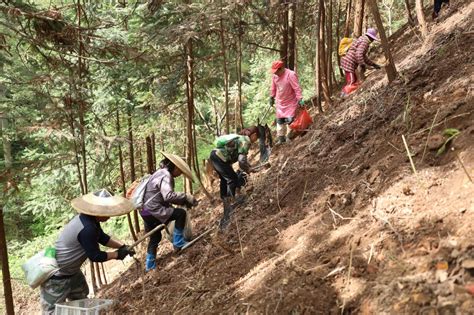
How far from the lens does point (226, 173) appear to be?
7500 millimetres

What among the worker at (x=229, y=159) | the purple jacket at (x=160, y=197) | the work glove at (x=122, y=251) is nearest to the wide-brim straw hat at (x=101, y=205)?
the work glove at (x=122, y=251)

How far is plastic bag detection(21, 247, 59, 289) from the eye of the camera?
5.00 m

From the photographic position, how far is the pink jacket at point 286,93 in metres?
9.22

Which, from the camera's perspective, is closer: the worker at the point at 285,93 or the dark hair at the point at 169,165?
the dark hair at the point at 169,165

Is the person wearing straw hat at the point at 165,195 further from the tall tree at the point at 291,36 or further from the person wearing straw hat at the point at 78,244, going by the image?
the tall tree at the point at 291,36

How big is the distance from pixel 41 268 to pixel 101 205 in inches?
39.4

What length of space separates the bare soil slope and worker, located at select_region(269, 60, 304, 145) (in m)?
1.88

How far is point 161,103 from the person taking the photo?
1206 centimetres

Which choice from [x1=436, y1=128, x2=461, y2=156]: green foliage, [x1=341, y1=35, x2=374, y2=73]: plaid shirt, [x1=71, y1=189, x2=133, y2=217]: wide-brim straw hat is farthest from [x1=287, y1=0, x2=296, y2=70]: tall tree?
[x1=436, y1=128, x2=461, y2=156]: green foliage

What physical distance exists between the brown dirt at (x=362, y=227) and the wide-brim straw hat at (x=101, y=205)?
1290mm

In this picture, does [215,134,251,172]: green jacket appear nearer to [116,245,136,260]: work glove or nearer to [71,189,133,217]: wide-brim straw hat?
[71,189,133,217]: wide-brim straw hat

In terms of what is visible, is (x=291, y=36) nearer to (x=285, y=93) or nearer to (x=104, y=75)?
(x=285, y=93)

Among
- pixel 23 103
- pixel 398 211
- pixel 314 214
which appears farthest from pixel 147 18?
pixel 398 211

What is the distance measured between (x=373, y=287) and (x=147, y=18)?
943cm
